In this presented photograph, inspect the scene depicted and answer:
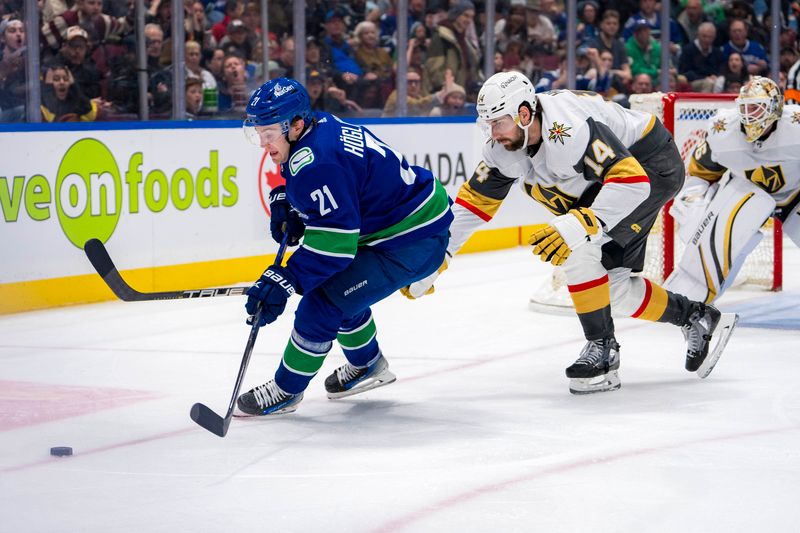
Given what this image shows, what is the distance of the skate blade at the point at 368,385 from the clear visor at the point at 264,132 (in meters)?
0.83

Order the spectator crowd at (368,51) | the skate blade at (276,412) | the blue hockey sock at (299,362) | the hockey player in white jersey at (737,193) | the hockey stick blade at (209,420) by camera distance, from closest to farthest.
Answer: the hockey stick blade at (209,420) < the blue hockey sock at (299,362) < the skate blade at (276,412) < the hockey player in white jersey at (737,193) < the spectator crowd at (368,51)

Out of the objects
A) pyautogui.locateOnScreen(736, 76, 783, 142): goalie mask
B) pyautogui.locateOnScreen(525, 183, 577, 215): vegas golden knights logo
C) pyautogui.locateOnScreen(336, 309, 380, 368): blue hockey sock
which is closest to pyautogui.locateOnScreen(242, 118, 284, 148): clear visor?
pyautogui.locateOnScreen(336, 309, 380, 368): blue hockey sock

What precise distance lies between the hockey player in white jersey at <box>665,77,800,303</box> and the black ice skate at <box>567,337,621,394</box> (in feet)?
3.46

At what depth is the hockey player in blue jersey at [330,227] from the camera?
3.22 meters

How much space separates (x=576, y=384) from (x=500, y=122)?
0.81m

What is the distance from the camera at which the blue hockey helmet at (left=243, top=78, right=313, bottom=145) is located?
3260mm

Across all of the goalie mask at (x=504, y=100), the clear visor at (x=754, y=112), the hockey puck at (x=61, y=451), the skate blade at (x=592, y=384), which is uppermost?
the goalie mask at (x=504, y=100)

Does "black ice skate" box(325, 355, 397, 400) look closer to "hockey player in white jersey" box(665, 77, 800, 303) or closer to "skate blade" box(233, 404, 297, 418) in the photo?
"skate blade" box(233, 404, 297, 418)

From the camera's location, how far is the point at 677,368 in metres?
4.25

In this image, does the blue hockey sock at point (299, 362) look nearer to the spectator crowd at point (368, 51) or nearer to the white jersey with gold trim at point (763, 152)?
the white jersey with gold trim at point (763, 152)

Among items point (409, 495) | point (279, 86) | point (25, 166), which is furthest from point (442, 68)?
point (409, 495)

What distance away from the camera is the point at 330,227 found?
322 cm

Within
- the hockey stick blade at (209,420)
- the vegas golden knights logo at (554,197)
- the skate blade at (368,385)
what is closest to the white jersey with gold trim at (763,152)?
the vegas golden knights logo at (554,197)

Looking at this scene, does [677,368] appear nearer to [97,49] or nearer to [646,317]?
[646,317]
